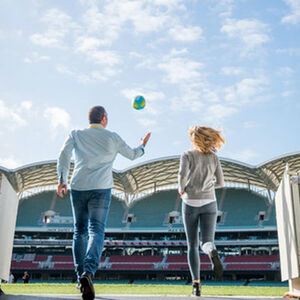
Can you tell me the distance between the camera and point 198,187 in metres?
4.55

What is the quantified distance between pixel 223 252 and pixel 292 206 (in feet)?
141


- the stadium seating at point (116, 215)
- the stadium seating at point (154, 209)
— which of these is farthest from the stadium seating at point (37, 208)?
the stadium seating at point (154, 209)

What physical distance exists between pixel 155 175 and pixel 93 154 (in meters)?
42.3

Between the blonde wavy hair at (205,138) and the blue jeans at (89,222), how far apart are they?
1.25 m

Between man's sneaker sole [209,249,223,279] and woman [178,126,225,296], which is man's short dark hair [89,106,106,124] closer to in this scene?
woman [178,126,225,296]

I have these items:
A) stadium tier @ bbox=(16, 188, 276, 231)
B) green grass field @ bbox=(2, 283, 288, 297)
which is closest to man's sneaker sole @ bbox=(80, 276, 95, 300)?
green grass field @ bbox=(2, 283, 288, 297)

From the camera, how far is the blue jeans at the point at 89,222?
12.6 ft

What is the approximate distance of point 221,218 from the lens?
46938 millimetres

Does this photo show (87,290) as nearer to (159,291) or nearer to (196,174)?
(196,174)

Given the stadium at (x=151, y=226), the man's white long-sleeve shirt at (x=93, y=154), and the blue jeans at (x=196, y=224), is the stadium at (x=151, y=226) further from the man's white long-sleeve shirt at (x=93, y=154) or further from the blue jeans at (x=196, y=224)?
the man's white long-sleeve shirt at (x=93, y=154)

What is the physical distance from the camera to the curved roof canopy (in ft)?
130

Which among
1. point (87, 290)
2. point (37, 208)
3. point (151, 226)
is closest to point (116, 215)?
point (151, 226)

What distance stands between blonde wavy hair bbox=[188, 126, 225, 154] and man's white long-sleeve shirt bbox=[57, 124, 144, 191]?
0.68m

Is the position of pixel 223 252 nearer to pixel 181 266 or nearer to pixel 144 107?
pixel 181 266
